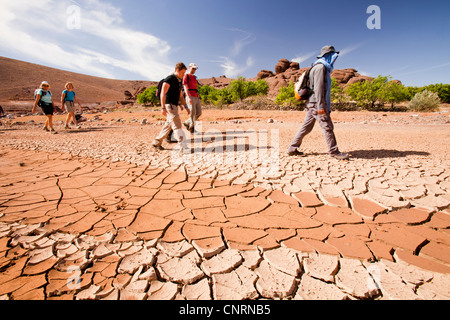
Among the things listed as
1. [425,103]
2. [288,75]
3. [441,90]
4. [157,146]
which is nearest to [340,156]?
[157,146]

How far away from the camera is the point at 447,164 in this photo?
292cm

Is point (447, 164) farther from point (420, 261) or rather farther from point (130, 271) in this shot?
point (130, 271)

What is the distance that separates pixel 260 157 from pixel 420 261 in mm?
2354

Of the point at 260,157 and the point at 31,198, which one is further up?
the point at 260,157

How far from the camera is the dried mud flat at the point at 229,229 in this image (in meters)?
1.17

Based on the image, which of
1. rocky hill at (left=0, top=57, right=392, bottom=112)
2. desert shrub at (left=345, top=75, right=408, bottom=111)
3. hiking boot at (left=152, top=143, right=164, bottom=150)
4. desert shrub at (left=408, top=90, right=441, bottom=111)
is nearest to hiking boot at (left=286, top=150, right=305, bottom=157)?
hiking boot at (left=152, top=143, right=164, bottom=150)

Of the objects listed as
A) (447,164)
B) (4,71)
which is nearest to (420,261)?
(447,164)

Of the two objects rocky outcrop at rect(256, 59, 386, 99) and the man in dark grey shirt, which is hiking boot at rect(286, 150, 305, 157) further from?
rocky outcrop at rect(256, 59, 386, 99)

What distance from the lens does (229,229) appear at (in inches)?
66.9

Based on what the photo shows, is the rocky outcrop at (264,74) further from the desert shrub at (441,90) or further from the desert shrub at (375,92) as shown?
the desert shrub at (375,92)

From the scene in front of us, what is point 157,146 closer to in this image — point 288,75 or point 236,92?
point 236,92

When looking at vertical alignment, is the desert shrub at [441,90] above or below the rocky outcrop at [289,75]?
below

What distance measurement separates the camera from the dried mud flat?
45.9 inches

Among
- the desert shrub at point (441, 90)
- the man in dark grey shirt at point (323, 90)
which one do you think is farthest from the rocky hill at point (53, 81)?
the man in dark grey shirt at point (323, 90)
